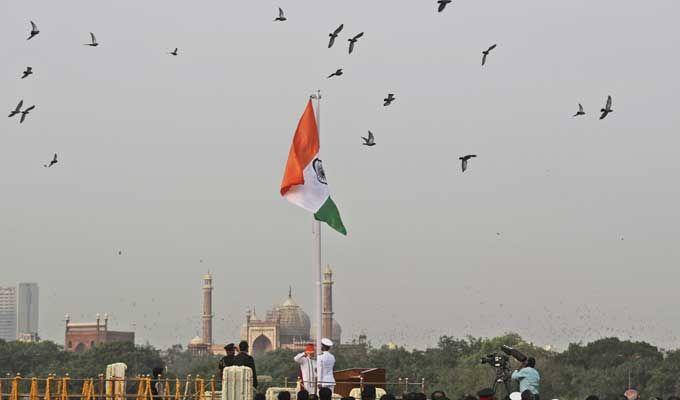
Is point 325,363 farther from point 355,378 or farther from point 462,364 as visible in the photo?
point 462,364

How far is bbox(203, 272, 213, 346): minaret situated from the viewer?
613 ft

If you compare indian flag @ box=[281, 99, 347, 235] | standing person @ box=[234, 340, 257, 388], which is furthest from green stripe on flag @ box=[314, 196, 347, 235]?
standing person @ box=[234, 340, 257, 388]

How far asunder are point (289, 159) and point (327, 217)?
1072mm

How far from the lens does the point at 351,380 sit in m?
22.5

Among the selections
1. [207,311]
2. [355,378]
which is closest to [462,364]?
[355,378]

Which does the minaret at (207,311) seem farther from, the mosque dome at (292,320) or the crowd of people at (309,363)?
the crowd of people at (309,363)

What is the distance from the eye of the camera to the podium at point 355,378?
22016mm

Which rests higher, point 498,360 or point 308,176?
point 308,176

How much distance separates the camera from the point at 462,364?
90.3 m

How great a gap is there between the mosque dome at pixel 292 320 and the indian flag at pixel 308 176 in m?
153

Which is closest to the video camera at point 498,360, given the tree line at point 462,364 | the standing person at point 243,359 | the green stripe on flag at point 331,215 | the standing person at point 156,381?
the standing person at point 243,359

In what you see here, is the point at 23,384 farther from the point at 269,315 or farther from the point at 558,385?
the point at 269,315

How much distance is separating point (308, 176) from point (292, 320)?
155722mm

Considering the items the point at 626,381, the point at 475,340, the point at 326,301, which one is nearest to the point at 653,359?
the point at 626,381
